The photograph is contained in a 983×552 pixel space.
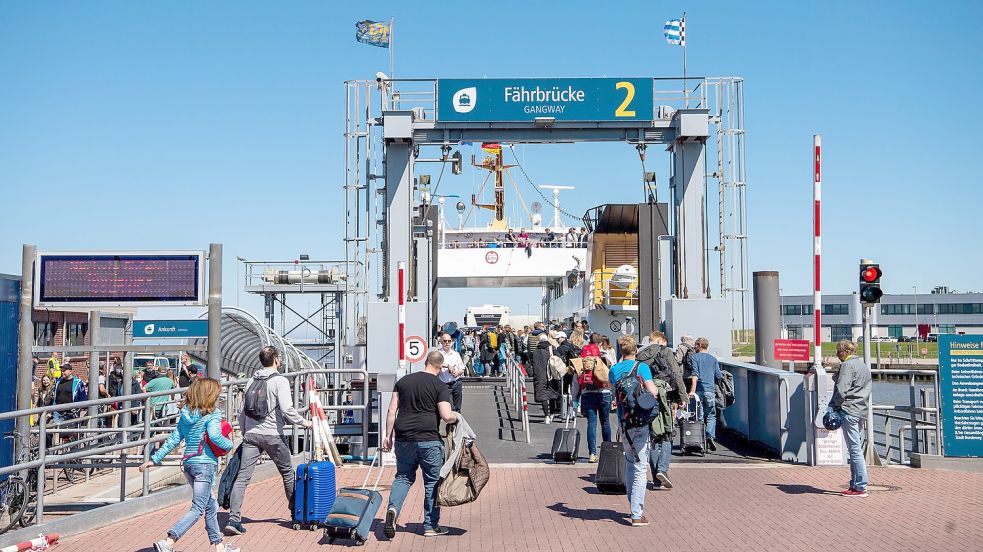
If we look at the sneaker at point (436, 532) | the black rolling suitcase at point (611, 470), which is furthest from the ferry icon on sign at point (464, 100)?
the sneaker at point (436, 532)

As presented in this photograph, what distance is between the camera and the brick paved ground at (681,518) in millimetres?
7965

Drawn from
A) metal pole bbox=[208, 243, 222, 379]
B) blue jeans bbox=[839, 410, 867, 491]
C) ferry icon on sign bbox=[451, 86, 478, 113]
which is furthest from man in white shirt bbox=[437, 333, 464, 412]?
blue jeans bbox=[839, 410, 867, 491]

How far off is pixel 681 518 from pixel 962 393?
4.99m

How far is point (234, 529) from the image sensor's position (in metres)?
8.33

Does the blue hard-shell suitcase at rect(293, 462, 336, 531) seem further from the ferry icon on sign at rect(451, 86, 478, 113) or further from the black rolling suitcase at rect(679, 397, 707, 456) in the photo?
the ferry icon on sign at rect(451, 86, 478, 113)

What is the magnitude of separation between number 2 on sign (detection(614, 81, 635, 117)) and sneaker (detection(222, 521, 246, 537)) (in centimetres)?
1146

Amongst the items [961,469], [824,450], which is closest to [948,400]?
[961,469]

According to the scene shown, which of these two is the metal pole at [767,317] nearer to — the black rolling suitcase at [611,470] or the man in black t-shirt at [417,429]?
the black rolling suitcase at [611,470]

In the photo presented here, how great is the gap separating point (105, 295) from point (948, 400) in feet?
34.5

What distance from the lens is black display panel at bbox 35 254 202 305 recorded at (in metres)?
11.1

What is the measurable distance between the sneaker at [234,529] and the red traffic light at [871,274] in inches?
324

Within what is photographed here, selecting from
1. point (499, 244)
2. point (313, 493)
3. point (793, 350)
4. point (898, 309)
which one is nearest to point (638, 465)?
point (313, 493)

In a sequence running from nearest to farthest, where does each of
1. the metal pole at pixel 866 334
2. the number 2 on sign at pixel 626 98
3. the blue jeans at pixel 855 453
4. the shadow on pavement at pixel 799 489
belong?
the blue jeans at pixel 855 453 < the shadow on pavement at pixel 799 489 < the metal pole at pixel 866 334 < the number 2 on sign at pixel 626 98

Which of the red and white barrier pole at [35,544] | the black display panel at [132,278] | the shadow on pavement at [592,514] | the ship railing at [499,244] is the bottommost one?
the shadow on pavement at [592,514]
